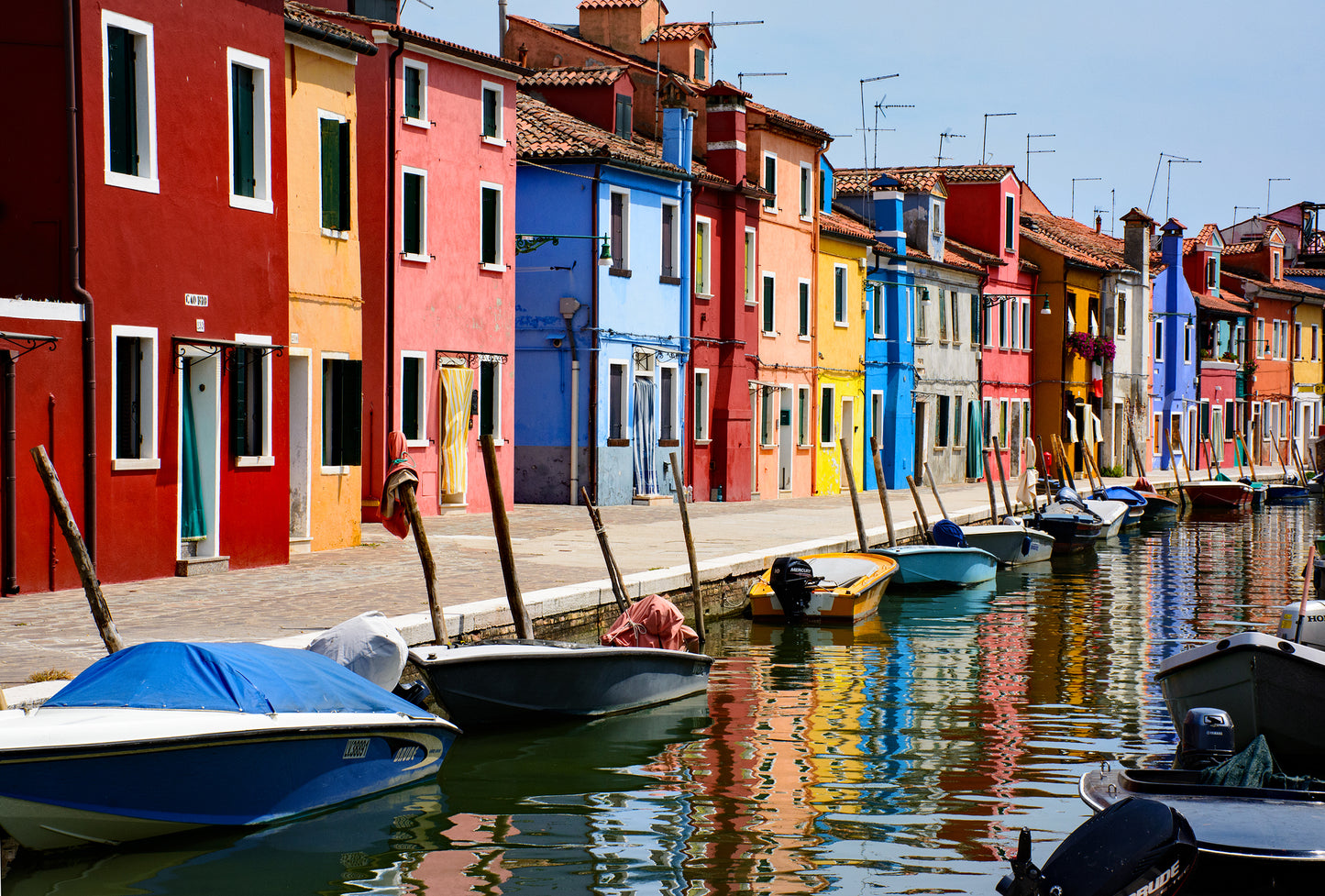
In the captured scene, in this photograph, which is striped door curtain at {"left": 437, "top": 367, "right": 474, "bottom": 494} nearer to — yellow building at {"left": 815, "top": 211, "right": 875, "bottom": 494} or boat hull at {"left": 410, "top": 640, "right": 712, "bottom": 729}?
boat hull at {"left": 410, "top": 640, "right": 712, "bottom": 729}

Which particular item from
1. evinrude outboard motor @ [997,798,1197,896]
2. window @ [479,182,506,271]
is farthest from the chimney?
evinrude outboard motor @ [997,798,1197,896]

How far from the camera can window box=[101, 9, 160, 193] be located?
1736 centimetres

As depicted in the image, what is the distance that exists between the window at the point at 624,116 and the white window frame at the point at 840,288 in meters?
8.78

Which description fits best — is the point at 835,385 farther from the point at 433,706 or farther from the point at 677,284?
the point at 433,706

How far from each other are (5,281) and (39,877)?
971 cm

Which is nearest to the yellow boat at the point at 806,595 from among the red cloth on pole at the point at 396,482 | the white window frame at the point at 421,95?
A: the red cloth on pole at the point at 396,482

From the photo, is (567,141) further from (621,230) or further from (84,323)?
(84,323)

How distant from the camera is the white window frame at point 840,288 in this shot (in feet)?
141

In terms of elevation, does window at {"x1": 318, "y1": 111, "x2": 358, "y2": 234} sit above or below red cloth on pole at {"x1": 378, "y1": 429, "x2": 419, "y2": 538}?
above

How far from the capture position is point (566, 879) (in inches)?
371

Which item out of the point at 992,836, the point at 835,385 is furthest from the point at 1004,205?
the point at 992,836

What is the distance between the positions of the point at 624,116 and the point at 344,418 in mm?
15262

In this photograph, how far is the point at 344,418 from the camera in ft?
73.7

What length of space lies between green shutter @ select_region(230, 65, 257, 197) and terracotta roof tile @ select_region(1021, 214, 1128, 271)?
3940 cm
